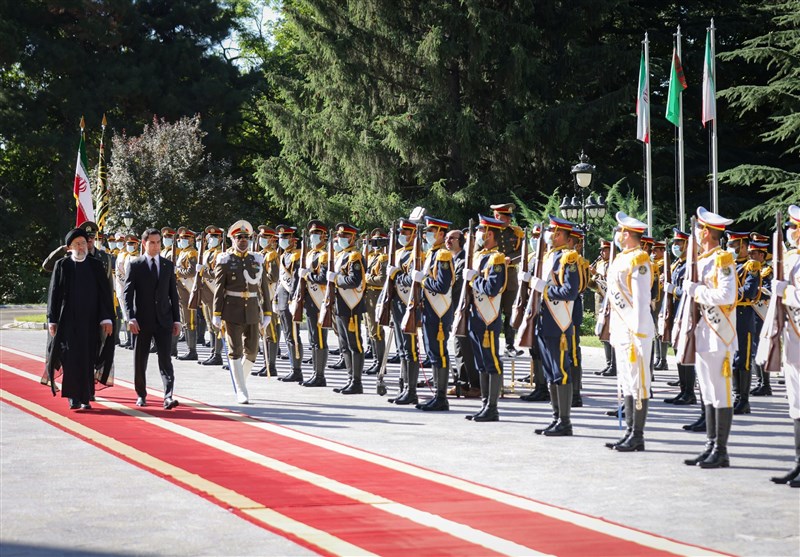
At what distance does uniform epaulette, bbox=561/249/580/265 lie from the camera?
11.5 m

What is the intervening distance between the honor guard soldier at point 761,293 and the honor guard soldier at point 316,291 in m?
5.73

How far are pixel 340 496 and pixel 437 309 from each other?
5447 millimetres

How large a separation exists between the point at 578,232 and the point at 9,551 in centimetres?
667

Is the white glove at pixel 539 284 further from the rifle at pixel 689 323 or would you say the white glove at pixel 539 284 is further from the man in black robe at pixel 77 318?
the man in black robe at pixel 77 318

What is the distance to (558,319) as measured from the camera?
11.7m

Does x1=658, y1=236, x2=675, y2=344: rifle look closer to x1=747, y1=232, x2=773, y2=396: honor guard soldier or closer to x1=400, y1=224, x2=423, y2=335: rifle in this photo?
x1=747, y1=232, x2=773, y2=396: honor guard soldier

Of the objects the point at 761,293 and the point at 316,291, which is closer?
the point at 761,293

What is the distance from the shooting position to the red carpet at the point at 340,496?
7043mm

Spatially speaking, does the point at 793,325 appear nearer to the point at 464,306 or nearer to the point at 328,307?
the point at 464,306

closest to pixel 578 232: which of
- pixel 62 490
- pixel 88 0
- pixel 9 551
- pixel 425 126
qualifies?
pixel 62 490

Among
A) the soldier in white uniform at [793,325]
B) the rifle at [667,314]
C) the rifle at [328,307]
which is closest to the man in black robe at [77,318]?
the rifle at [328,307]

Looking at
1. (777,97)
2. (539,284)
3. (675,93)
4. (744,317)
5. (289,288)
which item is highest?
(777,97)

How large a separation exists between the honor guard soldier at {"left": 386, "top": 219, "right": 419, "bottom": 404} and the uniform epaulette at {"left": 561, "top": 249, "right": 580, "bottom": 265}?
2.94 metres

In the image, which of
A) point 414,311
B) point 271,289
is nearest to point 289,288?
point 271,289
